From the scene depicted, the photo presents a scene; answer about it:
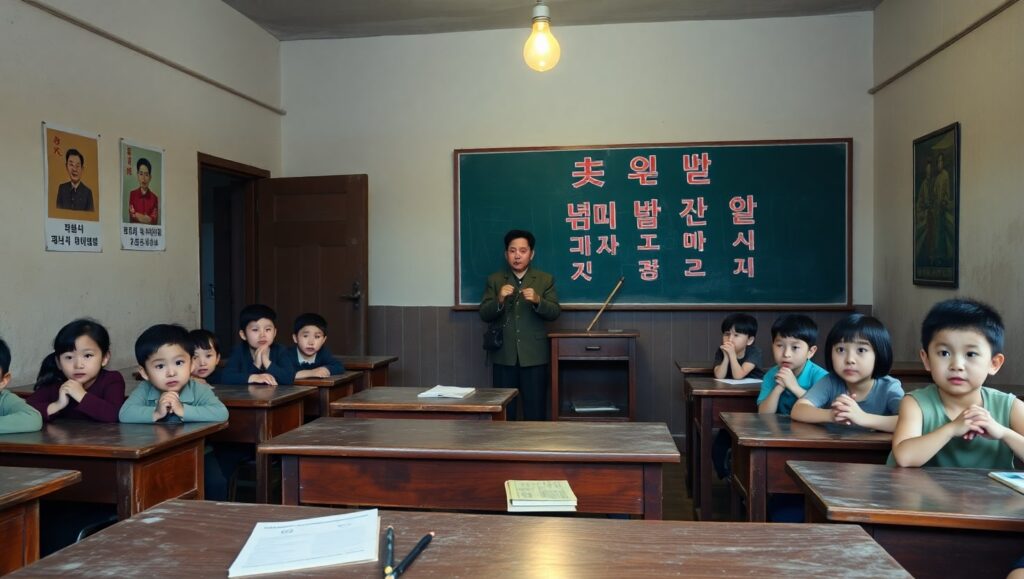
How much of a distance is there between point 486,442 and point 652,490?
1.51 feet

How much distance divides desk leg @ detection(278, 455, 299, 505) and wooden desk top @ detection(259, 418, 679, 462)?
5cm

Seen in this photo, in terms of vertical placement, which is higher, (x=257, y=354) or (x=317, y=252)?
(x=317, y=252)

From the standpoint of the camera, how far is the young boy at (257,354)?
10.9 ft

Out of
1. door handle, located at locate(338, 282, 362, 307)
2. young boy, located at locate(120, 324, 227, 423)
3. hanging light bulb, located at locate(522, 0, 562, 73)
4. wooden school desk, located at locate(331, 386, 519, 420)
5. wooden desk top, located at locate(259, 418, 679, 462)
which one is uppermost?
hanging light bulb, located at locate(522, 0, 562, 73)

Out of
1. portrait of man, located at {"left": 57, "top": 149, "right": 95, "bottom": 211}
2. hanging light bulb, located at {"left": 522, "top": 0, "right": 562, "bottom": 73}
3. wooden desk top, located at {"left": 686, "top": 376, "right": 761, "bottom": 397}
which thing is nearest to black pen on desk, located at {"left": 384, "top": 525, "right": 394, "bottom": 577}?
wooden desk top, located at {"left": 686, "top": 376, "right": 761, "bottom": 397}

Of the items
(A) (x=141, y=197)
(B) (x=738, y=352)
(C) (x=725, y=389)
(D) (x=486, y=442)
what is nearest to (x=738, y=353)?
(B) (x=738, y=352)

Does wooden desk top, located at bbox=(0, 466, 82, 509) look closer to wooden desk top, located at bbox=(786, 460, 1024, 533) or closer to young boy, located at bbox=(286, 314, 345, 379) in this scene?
wooden desk top, located at bbox=(786, 460, 1024, 533)

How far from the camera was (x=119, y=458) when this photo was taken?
1965 millimetres

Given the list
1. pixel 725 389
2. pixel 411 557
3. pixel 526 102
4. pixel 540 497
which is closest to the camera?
pixel 411 557

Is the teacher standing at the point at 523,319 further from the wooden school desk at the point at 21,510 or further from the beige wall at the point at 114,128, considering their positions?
the wooden school desk at the point at 21,510

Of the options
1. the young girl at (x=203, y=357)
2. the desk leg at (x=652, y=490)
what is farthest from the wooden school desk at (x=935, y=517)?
the young girl at (x=203, y=357)

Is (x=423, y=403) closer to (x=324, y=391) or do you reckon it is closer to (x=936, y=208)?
(x=324, y=391)

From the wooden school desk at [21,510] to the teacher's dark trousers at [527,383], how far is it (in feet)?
9.83

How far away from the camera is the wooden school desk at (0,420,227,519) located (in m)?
1.97
